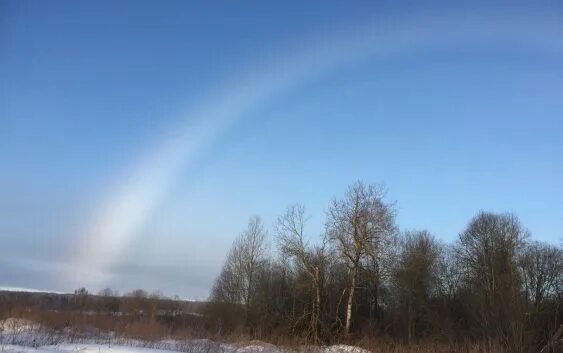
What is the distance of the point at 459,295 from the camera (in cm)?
5088

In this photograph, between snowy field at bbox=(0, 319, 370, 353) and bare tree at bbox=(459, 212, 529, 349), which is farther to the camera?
bare tree at bbox=(459, 212, 529, 349)

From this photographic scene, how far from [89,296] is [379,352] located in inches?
4846

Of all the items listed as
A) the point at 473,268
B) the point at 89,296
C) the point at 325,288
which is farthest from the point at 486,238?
the point at 89,296

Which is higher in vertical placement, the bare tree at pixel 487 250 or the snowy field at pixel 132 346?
the bare tree at pixel 487 250

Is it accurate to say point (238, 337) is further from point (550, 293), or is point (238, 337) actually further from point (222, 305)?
point (550, 293)

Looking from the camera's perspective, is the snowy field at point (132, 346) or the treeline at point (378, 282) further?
the treeline at point (378, 282)

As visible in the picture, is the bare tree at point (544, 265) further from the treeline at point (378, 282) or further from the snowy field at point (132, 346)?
the snowy field at point (132, 346)

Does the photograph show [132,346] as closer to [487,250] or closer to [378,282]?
[378,282]

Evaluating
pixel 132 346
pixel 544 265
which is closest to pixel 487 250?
pixel 544 265

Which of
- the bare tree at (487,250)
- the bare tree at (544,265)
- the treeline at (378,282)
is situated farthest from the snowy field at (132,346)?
the bare tree at (544,265)

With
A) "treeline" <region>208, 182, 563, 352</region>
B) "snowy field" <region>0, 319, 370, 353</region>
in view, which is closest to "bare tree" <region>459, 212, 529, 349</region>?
"treeline" <region>208, 182, 563, 352</region>

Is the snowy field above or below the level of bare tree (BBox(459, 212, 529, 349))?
below

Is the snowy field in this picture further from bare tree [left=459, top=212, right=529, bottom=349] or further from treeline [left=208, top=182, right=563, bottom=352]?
bare tree [left=459, top=212, right=529, bottom=349]

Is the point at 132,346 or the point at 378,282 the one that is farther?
the point at 378,282
